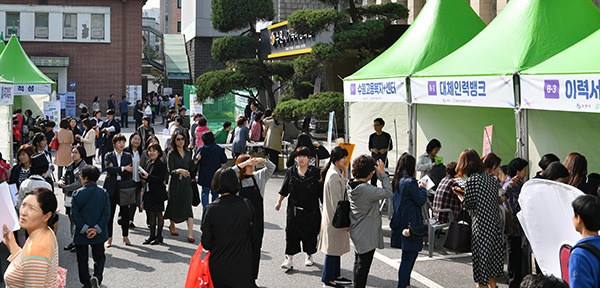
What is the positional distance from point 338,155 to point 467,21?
6638 millimetres

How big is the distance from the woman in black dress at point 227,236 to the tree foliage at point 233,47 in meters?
17.2

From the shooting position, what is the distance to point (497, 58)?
897 centimetres

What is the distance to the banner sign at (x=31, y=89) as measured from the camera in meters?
19.6

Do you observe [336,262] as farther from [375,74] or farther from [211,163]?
[375,74]

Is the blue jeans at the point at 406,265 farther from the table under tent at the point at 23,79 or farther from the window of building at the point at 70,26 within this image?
the window of building at the point at 70,26

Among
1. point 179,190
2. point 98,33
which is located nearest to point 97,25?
point 98,33

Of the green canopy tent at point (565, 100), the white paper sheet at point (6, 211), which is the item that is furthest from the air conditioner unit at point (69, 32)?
the white paper sheet at point (6, 211)

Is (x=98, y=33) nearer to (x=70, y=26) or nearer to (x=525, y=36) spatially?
(x=70, y=26)

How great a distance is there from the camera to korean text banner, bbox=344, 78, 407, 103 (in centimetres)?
1093

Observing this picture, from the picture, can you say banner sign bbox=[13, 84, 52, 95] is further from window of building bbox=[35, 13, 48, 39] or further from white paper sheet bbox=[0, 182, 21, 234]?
window of building bbox=[35, 13, 48, 39]

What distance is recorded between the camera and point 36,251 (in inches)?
164

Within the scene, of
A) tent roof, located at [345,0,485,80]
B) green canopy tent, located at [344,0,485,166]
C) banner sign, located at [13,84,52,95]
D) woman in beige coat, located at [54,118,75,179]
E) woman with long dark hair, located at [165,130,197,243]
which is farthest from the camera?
banner sign, located at [13,84,52,95]

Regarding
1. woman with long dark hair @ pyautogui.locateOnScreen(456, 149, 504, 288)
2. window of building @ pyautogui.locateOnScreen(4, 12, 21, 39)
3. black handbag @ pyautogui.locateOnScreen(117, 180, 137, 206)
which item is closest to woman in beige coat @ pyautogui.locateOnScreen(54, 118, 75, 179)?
black handbag @ pyautogui.locateOnScreen(117, 180, 137, 206)

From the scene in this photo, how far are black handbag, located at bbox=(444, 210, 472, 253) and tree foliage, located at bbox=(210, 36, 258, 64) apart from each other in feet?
52.7
